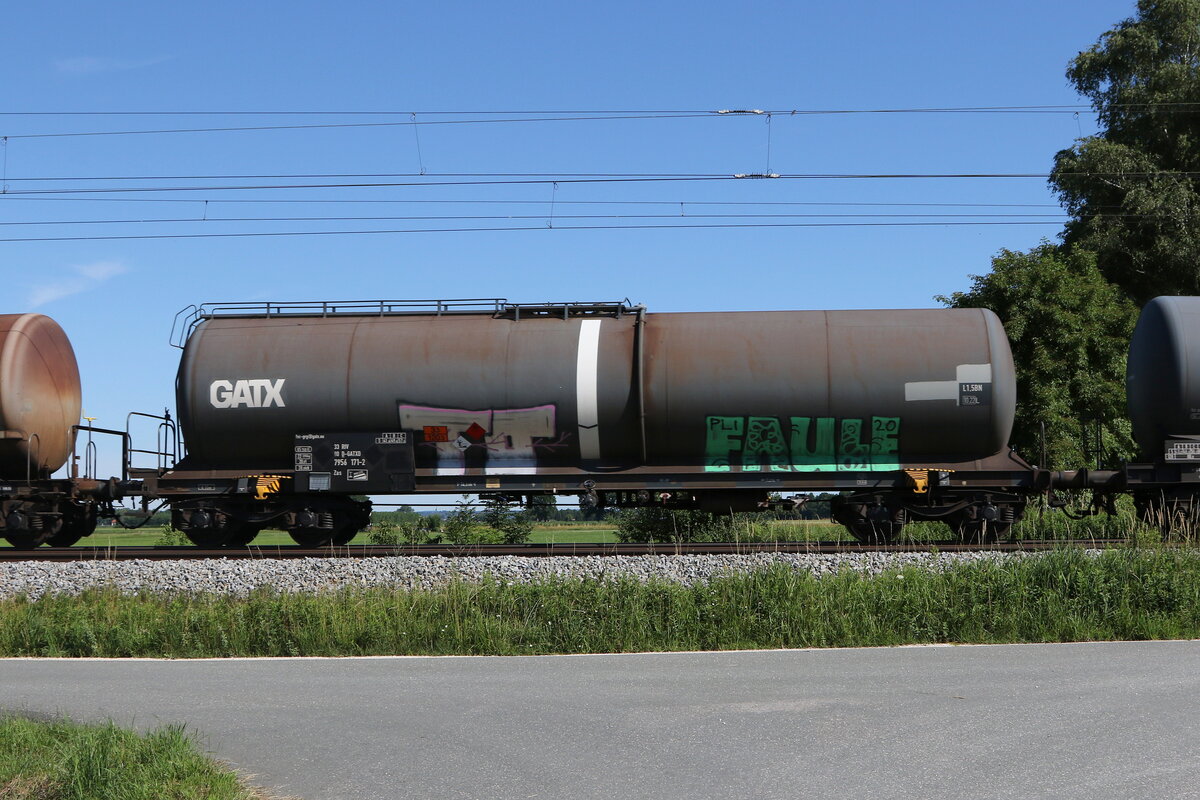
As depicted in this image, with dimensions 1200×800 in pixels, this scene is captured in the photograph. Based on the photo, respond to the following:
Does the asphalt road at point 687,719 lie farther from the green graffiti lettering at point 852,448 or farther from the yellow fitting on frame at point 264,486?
the yellow fitting on frame at point 264,486

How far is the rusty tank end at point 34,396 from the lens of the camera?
1666 cm

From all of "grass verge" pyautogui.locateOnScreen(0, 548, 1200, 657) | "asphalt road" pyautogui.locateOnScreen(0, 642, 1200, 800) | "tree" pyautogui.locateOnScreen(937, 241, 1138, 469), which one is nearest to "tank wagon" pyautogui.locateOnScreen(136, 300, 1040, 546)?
"grass verge" pyautogui.locateOnScreen(0, 548, 1200, 657)

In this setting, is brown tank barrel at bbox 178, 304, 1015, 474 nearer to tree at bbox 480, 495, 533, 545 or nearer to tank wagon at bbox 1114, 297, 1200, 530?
tank wagon at bbox 1114, 297, 1200, 530

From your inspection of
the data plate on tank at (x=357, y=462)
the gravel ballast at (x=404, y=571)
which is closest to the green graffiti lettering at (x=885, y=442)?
the gravel ballast at (x=404, y=571)

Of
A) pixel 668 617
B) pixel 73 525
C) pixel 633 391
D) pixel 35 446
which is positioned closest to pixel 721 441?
pixel 633 391

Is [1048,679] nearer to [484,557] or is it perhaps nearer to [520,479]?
[484,557]

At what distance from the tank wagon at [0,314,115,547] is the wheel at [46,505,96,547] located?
0.7 inches

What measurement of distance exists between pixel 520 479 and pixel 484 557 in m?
2.35

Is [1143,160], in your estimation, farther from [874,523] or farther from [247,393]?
[247,393]

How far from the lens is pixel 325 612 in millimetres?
10500

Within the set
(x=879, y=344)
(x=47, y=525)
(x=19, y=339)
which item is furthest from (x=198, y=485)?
(x=879, y=344)

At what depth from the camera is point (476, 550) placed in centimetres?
1456

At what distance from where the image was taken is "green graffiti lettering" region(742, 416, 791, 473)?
50.8 feet

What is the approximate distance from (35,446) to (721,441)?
11252mm
